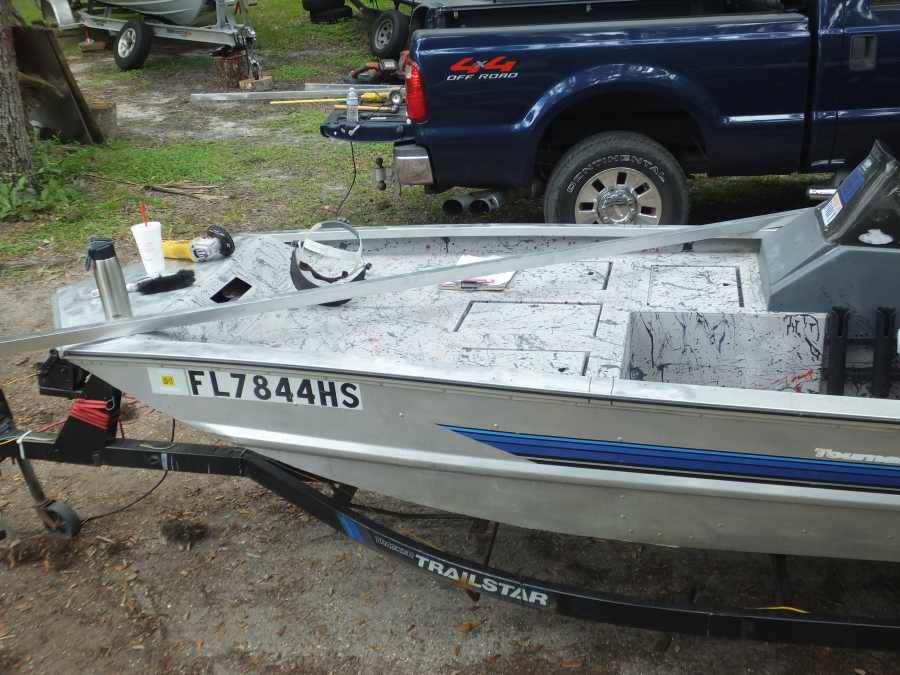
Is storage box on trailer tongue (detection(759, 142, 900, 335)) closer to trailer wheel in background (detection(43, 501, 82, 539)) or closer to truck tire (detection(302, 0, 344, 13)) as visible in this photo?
trailer wheel in background (detection(43, 501, 82, 539))

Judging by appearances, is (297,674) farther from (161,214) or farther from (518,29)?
(161,214)

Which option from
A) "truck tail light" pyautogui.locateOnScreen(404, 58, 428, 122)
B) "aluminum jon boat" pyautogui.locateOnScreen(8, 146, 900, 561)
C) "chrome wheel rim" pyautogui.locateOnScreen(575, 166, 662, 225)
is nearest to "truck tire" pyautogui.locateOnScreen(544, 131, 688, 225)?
"chrome wheel rim" pyautogui.locateOnScreen(575, 166, 662, 225)

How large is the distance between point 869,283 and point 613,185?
270 cm

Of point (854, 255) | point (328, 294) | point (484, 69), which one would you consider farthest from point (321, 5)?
point (854, 255)

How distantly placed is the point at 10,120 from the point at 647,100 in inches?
199

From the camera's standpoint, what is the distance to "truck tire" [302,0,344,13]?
15.1 m

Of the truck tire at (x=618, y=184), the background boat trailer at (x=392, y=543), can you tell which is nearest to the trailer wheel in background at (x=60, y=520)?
the background boat trailer at (x=392, y=543)

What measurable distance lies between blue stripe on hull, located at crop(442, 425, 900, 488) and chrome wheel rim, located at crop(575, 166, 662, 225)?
314 cm

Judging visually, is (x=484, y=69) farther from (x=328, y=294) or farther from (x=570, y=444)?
(x=570, y=444)

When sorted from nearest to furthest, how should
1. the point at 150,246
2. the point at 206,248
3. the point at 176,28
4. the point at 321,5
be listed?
the point at 150,246 → the point at 206,248 → the point at 176,28 → the point at 321,5

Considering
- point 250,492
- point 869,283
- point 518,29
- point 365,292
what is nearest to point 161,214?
point 518,29

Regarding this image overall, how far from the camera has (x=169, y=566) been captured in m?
3.38

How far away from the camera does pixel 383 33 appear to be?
41.9 ft

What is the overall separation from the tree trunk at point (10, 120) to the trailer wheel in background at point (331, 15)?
846cm
